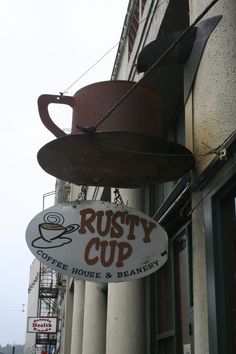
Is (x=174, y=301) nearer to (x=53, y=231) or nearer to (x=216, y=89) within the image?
(x=53, y=231)

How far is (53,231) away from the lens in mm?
4465

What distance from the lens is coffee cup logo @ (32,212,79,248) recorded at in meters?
4.42

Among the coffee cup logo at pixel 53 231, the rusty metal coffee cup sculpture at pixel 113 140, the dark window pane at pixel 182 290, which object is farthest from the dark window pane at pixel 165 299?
the coffee cup logo at pixel 53 231

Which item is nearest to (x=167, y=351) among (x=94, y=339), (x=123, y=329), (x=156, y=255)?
(x=123, y=329)

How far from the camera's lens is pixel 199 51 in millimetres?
4598

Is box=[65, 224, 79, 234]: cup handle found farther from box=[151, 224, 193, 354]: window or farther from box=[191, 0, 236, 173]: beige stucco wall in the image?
box=[151, 224, 193, 354]: window

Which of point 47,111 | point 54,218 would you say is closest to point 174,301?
point 54,218

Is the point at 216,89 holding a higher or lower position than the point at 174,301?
higher

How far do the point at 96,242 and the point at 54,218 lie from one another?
381mm

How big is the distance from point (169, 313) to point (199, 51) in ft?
9.75

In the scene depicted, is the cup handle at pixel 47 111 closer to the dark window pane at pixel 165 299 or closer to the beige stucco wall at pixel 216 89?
the beige stucco wall at pixel 216 89

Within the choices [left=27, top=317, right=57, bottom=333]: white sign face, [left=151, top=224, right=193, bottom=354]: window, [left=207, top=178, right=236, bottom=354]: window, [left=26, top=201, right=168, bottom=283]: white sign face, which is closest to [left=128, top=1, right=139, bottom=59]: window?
[left=151, top=224, right=193, bottom=354]: window

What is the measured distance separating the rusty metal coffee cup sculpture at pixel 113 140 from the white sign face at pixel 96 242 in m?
0.36

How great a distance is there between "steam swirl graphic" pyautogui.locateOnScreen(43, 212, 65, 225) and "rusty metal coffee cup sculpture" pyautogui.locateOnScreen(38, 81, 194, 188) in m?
0.43
